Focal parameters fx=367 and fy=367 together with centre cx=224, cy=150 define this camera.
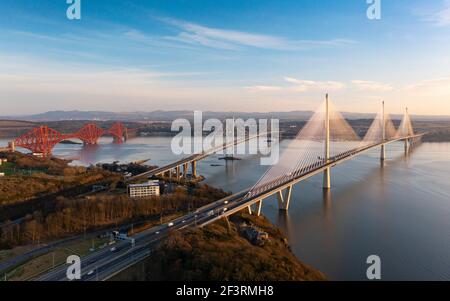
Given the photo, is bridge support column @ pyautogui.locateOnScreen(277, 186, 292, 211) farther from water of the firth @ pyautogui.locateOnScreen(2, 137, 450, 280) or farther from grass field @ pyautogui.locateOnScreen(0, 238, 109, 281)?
grass field @ pyautogui.locateOnScreen(0, 238, 109, 281)

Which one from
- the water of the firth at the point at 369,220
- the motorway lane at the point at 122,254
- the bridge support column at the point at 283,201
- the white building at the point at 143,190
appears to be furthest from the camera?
the white building at the point at 143,190

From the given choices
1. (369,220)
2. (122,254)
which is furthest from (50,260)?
(369,220)

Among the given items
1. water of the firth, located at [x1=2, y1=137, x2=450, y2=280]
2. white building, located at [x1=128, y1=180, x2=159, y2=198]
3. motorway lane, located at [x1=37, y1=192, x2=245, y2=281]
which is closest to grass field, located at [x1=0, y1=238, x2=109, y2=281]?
motorway lane, located at [x1=37, y1=192, x2=245, y2=281]

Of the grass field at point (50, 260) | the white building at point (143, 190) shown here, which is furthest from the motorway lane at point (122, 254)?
the white building at point (143, 190)

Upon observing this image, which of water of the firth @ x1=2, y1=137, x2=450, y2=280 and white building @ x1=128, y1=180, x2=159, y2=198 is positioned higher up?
white building @ x1=128, y1=180, x2=159, y2=198

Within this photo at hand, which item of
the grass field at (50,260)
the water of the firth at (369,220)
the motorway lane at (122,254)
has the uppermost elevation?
the motorway lane at (122,254)

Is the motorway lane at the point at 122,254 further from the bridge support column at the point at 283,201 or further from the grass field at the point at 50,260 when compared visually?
the bridge support column at the point at 283,201

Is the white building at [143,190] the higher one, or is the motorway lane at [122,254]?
the white building at [143,190]

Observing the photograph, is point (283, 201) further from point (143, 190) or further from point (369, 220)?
point (143, 190)
